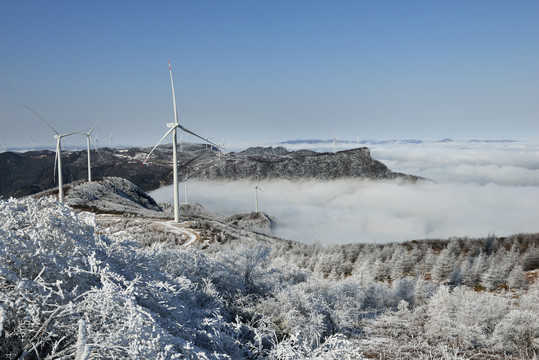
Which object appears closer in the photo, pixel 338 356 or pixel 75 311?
pixel 75 311

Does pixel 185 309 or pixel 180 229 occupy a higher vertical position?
pixel 185 309

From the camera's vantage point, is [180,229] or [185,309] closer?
[185,309]

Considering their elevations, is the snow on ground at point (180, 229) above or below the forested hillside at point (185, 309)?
below

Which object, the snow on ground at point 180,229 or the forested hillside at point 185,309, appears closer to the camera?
the forested hillside at point 185,309

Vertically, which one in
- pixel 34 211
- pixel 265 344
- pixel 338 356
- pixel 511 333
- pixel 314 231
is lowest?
pixel 314 231

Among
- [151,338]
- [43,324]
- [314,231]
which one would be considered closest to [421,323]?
[151,338]

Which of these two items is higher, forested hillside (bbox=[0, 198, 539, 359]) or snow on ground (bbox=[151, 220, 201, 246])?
forested hillside (bbox=[0, 198, 539, 359])

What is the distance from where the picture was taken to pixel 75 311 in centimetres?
623

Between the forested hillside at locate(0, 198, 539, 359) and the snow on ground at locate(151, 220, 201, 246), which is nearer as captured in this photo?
the forested hillside at locate(0, 198, 539, 359)

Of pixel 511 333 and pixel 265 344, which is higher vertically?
pixel 265 344

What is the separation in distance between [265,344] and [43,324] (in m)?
6.80

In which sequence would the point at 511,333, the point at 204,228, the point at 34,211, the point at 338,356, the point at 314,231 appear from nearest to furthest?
the point at 338,356 → the point at 34,211 → the point at 511,333 → the point at 204,228 → the point at 314,231

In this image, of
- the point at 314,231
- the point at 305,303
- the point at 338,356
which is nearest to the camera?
the point at 338,356

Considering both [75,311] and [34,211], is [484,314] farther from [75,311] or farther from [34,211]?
[34,211]
